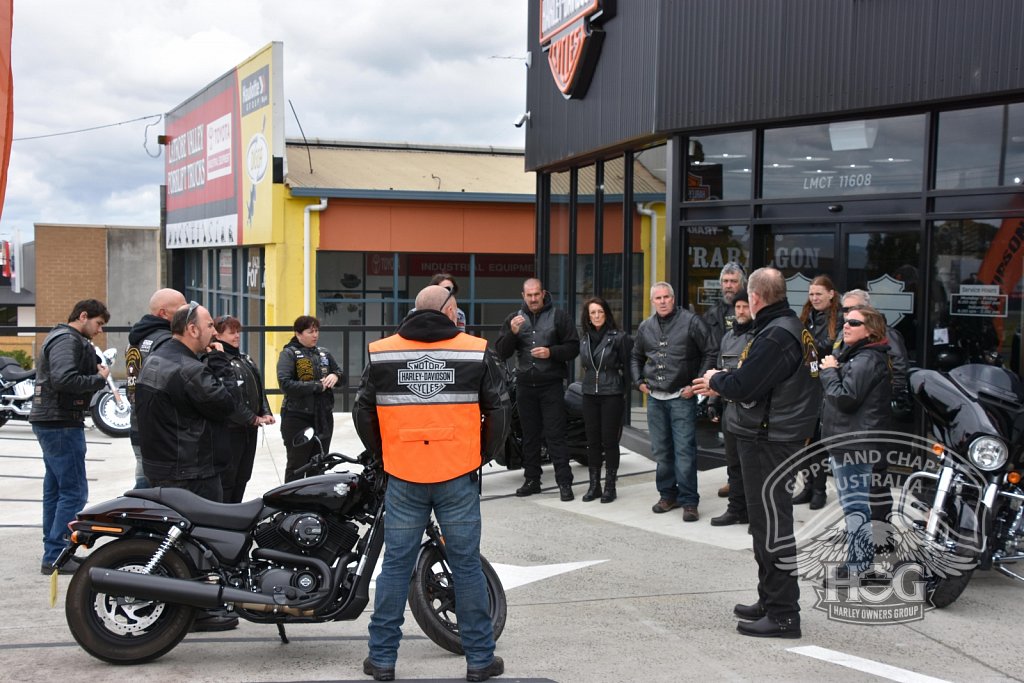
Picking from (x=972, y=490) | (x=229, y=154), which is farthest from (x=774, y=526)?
(x=229, y=154)

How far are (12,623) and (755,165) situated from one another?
7263 mm

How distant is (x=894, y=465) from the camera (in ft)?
26.2

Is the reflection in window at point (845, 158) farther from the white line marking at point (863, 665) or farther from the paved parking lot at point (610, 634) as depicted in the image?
the white line marking at point (863, 665)

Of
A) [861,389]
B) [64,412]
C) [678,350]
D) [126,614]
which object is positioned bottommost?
[126,614]

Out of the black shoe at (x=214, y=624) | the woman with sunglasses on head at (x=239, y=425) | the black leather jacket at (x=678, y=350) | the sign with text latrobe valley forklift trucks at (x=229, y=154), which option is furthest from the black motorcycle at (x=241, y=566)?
the sign with text latrobe valley forklift trucks at (x=229, y=154)

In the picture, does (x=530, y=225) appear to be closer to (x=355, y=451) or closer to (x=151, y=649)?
(x=355, y=451)

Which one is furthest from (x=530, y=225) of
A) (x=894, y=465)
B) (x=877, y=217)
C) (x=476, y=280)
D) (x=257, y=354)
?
(x=894, y=465)

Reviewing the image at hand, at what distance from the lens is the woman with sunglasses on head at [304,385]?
8.83 m

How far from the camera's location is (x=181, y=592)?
497 cm

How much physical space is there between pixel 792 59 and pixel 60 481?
6875 mm

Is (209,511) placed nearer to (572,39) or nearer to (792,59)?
(792,59)

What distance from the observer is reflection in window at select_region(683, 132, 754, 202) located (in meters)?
10.1

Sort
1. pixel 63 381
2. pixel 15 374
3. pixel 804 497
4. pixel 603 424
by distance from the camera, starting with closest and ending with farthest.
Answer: pixel 63 381, pixel 804 497, pixel 603 424, pixel 15 374

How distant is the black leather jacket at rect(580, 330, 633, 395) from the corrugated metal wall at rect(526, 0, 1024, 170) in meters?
2.56
